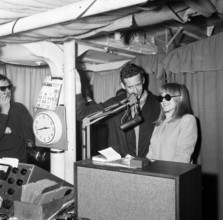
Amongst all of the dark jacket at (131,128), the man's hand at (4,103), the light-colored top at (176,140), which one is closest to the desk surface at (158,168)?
the light-colored top at (176,140)

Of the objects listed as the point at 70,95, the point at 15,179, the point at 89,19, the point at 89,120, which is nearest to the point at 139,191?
the point at 89,120

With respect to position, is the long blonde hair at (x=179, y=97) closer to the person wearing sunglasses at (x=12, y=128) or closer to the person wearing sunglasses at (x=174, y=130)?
the person wearing sunglasses at (x=174, y=130)

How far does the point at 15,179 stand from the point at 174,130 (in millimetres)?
1373

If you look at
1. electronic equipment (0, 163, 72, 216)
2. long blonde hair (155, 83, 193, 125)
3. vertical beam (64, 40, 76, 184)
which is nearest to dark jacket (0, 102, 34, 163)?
vertical beam (64, 40, 76, 184)

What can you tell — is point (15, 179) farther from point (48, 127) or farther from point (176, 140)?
point (176, 140)

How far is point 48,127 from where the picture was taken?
269cm

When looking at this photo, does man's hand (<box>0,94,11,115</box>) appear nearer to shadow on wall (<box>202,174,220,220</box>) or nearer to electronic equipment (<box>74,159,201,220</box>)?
electronic equipment (<box>74,159,201,220</box>)

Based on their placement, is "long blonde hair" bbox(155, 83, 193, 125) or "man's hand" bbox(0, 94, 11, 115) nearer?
"long blonde hair" bbox(155, 83, 193, 125)

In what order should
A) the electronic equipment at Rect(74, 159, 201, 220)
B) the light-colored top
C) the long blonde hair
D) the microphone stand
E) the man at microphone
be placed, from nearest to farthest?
the electronic equipment at Rect(74, 159, 201, 220) < the microphone stand < the light-colored top < the long blonde hair < the man at microphone

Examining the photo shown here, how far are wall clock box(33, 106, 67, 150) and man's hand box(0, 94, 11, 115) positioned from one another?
0.81 meters

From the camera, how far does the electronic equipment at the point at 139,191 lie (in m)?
1.41

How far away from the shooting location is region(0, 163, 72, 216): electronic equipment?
6.86 feet

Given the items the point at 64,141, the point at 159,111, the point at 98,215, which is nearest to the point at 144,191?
the point at 98,215

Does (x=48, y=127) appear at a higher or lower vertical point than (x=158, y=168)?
higher
